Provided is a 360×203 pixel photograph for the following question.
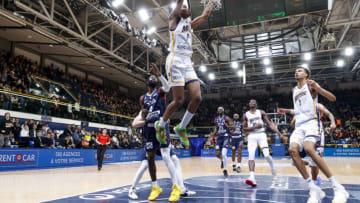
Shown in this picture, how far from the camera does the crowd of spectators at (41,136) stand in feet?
36.3

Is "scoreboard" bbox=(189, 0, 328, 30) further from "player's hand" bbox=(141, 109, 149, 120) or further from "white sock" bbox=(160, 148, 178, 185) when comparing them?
"white sock" bbox=(160, 148, 178, 185)

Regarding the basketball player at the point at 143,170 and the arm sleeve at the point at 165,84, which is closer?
the arm sleeve at the point at 165,84

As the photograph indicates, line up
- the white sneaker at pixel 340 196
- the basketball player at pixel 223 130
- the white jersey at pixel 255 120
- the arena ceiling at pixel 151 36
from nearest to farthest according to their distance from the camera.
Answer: the white sneaker at pixel 340 196 → the white jersey at pixel 255 120 → the basketball player at pixel 223 130 → the arena ceiling at pixel 151 36

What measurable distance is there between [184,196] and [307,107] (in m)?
2.54

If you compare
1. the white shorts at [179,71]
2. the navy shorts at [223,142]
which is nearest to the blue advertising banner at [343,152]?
the navy shorts at [223,142]

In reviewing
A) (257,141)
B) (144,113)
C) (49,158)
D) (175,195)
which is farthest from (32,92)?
(175,195)

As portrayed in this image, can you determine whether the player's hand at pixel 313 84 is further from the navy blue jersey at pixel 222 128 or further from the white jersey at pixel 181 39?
the navy blue jersey at pixel 222 128

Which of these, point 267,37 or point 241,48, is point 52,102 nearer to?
point 241,48

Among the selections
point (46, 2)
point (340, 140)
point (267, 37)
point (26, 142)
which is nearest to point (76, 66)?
point (46, 2)

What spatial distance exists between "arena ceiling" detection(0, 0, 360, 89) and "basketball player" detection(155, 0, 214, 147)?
36.3ft

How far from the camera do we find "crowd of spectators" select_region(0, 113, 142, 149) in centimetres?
1106

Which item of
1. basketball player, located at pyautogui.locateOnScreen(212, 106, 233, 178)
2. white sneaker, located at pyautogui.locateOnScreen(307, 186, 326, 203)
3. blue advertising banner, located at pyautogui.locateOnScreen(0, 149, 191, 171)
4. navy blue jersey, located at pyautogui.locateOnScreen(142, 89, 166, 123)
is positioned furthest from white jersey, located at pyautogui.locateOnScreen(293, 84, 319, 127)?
blue advertising banner, located at pyautogui.locateOnScreen(0, 149, 191, 171)

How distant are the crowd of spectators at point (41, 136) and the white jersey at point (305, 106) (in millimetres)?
11091

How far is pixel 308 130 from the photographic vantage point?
407cm
